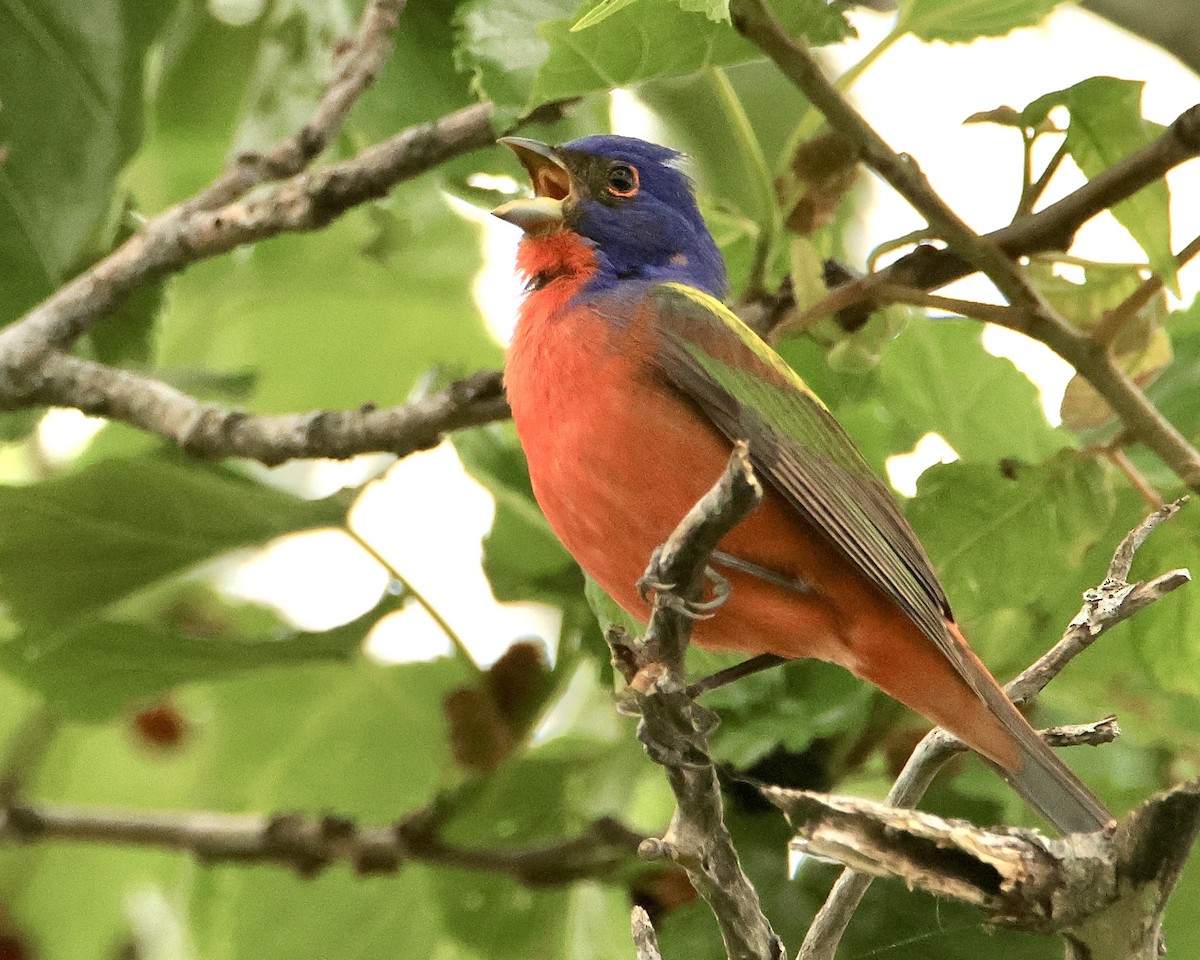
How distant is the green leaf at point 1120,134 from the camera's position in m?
2.78

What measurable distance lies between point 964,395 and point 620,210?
33.0 inches

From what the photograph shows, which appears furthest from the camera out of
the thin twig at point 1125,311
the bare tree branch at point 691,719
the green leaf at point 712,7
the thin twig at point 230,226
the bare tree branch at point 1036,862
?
the thin twig at point 230,226

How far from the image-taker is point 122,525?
3.64m

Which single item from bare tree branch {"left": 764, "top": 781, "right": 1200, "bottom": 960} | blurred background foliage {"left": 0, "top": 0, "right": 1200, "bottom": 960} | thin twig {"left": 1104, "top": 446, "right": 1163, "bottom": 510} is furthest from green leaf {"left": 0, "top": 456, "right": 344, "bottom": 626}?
bare tree branch {"left": 764, "top": 781, "right": 1200, "bottom": 960}

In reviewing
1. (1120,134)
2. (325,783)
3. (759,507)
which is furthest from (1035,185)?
(325,783)

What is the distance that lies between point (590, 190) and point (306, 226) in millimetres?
695

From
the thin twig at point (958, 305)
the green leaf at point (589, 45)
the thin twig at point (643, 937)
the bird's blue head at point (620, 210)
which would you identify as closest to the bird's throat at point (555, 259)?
the bird's blue head at point (620, 210)

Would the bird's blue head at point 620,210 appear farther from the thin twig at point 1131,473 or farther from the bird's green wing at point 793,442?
the thin twig at point 1131,473

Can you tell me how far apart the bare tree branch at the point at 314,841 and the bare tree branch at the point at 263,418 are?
3.38 feet

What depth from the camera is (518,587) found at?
3754 millimetres

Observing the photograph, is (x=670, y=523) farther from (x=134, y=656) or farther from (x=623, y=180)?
(x=134, y=656)

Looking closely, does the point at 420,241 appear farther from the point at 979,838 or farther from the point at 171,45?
the point at 979,838

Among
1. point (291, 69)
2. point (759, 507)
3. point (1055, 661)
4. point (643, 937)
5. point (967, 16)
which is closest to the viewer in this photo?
point (643, 937)

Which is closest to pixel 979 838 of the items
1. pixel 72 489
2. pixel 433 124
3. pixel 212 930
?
pixel 433 124
